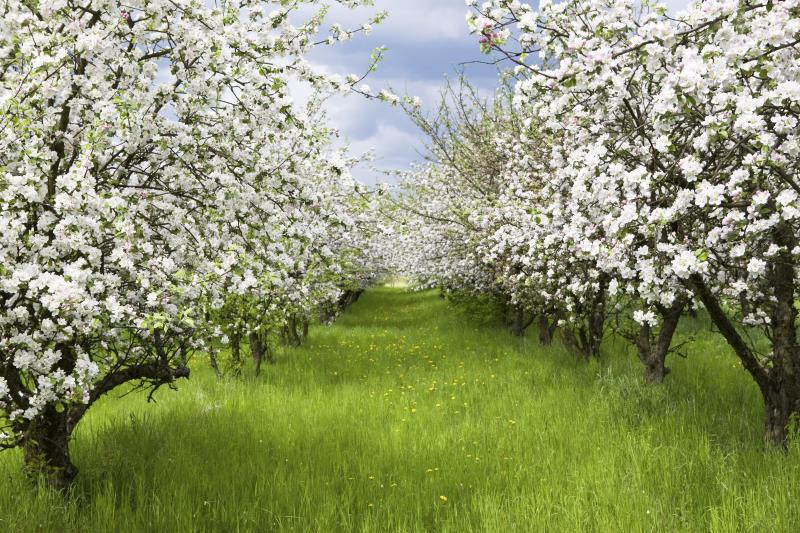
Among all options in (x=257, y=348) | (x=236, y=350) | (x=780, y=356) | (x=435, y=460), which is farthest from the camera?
(x=257, y=348)

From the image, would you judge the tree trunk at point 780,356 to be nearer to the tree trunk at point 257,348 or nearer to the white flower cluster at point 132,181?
the white flower cluster at point 132,181

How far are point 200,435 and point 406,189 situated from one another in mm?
19954

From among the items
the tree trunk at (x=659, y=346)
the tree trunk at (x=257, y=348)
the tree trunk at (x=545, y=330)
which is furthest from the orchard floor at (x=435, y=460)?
the tree trunk at (x=545, y=330)

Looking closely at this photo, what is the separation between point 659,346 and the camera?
9.03m

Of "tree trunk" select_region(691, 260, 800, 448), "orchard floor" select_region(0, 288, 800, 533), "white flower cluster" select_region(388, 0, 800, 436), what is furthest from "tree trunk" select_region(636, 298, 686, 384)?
"tree trunk" select_region(691, 260, 800, 448)

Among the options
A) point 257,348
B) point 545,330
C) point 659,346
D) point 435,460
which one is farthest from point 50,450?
point 545,330

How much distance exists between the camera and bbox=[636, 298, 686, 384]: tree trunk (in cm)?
856

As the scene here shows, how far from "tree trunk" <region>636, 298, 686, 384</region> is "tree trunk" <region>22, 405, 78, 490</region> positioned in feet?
26.4

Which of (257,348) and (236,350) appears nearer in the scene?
(236,350)

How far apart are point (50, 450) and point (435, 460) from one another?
4.07 meters

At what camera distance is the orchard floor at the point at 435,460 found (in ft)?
16.5

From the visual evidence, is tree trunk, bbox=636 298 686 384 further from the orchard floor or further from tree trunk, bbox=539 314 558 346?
tree trunk, bbox=539 314 558 346

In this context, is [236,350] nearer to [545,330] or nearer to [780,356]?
[545,330]

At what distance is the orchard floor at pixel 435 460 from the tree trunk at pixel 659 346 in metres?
0.35
